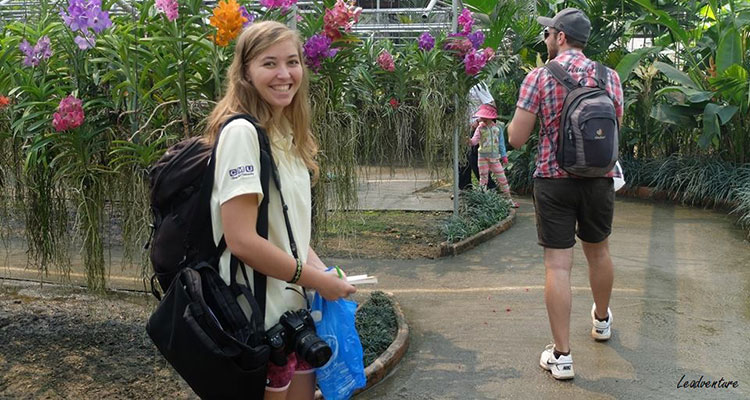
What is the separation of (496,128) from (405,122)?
2.73 meters

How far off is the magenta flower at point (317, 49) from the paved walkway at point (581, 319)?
1657 mm

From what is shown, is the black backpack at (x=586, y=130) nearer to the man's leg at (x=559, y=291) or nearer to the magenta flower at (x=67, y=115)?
the man's leg at (x=559, y=291)

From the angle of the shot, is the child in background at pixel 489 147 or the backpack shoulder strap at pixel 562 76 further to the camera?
the child in background at pixel 489 147

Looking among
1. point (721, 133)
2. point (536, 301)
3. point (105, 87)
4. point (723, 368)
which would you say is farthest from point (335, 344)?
point (721, 133)

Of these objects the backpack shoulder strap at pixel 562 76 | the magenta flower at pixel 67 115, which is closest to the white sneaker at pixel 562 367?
the backpack shoulder strap at pixel 562 76

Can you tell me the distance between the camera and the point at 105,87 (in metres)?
3.38

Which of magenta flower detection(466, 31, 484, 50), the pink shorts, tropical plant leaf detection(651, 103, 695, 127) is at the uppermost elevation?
magenta flower detection(466, 31, 484, 50)

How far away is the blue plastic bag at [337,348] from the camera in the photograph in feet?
6.79

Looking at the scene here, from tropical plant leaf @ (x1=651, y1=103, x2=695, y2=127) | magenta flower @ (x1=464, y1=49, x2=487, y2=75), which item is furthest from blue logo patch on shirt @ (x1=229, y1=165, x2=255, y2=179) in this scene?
tropical plant leaf @ (x1=651, y1=103, x2=695, y2=127)

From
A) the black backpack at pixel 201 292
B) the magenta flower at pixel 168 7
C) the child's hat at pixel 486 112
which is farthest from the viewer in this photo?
the child's hat at pixel 486 112

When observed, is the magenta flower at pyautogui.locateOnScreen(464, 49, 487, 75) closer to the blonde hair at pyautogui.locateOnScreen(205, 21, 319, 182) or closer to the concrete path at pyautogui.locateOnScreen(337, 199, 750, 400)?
the concrete path at pyautogui.locateOnScreen(337, 199, 750, 400)

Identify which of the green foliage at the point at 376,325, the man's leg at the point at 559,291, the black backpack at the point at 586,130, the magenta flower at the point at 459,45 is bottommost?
the green foliage at the point at 376,325

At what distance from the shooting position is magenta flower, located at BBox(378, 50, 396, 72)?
493cm

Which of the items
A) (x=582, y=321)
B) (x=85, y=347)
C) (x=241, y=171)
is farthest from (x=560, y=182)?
(x=85, y=347)
